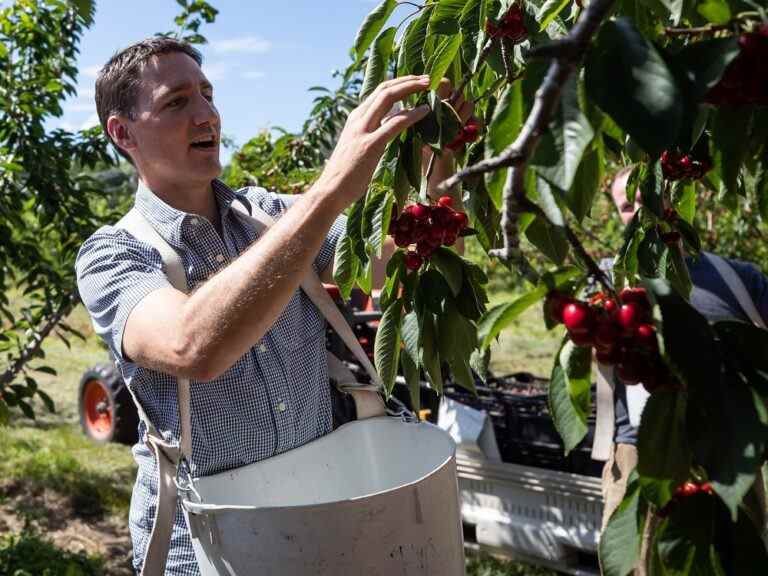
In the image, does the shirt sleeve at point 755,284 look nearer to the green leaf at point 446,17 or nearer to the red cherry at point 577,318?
the green leaf at point 446,17

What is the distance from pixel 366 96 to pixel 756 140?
2.18 feet

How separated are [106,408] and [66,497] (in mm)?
1288

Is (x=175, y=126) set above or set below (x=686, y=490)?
above

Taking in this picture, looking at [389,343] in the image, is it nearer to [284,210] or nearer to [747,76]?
[747,76]

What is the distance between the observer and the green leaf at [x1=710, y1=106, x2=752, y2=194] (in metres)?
0.87

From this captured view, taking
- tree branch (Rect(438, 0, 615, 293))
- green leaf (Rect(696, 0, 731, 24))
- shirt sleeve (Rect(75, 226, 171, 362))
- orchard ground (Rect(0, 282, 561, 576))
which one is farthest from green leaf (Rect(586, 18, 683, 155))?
orchard ground (Rect(0, 282, 561, 576))

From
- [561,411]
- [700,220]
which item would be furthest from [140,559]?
[700,220]

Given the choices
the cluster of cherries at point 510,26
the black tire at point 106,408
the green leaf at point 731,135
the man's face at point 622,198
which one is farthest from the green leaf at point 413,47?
the black tire at point 106,408

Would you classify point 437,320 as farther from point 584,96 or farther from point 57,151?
point 57,151

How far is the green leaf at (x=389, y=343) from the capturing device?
140 centimetres

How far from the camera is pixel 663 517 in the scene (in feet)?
2.69

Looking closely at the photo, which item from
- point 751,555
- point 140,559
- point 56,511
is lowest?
point 56,511

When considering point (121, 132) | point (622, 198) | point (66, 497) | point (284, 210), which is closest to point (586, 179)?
point (284, 210)

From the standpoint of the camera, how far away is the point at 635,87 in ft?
2.41
